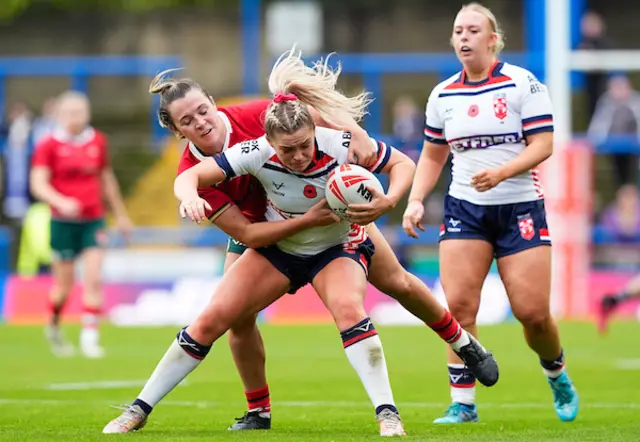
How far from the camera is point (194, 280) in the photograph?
1864 centimetres

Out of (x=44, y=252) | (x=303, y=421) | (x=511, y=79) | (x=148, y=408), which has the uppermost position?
(x=511, y=79)

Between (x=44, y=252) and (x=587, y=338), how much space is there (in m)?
9.34

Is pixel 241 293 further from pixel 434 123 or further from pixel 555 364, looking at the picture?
pixel 555 364

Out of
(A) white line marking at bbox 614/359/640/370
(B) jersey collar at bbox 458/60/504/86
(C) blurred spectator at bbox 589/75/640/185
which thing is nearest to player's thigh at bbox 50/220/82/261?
(A) white line marking at bbox 614/359/640/370

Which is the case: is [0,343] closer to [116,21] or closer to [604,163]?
[604,163]

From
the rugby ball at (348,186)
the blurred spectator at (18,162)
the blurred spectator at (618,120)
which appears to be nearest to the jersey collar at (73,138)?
the blurred spectator at (18,162)

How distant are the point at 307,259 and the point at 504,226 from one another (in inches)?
59.7

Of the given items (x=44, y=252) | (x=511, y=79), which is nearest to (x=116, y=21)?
(x=44, y=252)

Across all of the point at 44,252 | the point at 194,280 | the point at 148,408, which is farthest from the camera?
the point at 44,252

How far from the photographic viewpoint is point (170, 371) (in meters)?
7.38

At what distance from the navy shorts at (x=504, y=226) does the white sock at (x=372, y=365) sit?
5.13ft

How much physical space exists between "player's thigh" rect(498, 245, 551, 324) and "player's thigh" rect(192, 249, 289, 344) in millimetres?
1555

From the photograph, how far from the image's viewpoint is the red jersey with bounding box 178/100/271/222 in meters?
7.42

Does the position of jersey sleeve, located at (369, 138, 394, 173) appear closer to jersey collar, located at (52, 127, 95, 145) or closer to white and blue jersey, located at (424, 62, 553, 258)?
white and blue jersey, located at (424, 62, 553, 258)
